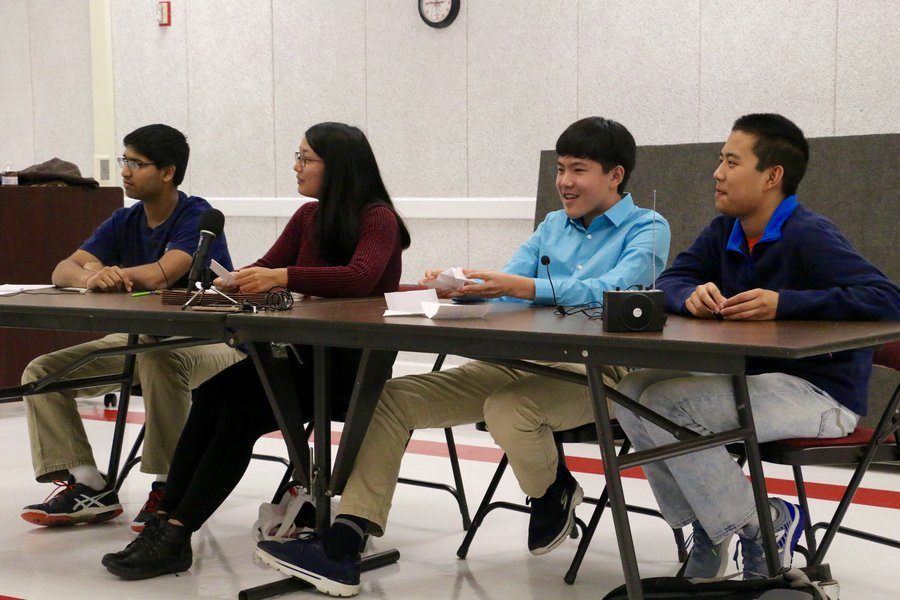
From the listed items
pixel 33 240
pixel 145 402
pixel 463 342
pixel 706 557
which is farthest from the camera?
pixel 33 240

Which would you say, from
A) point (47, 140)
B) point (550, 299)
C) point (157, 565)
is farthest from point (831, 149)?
point (47, 140)

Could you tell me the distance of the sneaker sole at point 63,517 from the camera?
3303 millimetres

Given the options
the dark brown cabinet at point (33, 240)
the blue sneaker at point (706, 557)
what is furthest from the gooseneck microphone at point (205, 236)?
the dark brown cabinet at point (33, 240)

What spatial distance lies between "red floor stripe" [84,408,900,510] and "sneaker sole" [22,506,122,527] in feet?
4.22

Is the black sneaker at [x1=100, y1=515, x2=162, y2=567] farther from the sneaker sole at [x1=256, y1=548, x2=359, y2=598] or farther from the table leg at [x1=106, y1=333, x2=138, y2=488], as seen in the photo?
the table leg at [x1=106, y1=333, x2=138, y2=488]

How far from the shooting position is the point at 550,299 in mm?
2754

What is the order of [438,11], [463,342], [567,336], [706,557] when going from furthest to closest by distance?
[438,11]
[706,557]
[463,342]
[567,336]

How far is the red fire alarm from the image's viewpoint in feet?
21.9

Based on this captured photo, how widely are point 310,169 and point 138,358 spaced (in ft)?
2.62

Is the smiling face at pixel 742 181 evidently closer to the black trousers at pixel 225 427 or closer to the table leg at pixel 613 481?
the table leg at pixel 613 481

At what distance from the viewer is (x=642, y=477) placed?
12.9 feet

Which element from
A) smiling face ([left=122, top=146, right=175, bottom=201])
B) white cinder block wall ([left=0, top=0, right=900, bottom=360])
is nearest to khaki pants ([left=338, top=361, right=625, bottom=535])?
smiling face ([left=122, top=146, right=175, bottom=201])

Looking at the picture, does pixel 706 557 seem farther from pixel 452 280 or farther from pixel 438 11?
pixel 438 11

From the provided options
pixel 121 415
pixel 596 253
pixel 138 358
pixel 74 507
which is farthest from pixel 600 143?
pixel 74 507
